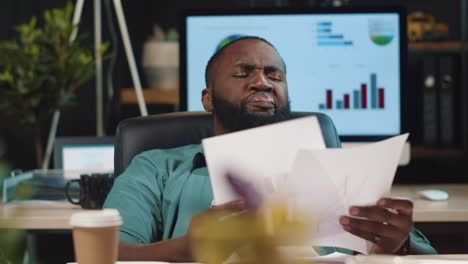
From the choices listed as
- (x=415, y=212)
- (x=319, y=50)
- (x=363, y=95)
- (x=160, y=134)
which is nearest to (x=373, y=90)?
(x=363, y=95)

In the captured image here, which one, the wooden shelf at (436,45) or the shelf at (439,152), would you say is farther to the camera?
the wooden shelf at (436,45)

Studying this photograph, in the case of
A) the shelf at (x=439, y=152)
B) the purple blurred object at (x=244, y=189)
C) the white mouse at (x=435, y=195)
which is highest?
the purple blurred object at (x=244, y=189)

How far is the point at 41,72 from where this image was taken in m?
2.95

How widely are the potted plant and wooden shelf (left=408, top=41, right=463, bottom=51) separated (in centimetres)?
155

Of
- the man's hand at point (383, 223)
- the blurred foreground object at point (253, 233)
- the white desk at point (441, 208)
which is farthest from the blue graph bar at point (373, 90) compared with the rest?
the blurred foreground object at point (253, 233)

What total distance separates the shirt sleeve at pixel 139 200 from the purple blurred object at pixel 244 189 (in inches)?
39.6

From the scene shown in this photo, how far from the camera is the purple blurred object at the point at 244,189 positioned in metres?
0.42

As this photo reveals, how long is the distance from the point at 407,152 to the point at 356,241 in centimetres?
107

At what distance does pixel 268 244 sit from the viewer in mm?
425

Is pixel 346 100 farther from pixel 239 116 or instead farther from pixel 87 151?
pixel 87 151

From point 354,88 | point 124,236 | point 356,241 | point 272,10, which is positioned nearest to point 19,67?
point 272,10

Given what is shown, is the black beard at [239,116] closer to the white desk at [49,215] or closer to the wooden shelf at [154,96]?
the white desk at [49,215]

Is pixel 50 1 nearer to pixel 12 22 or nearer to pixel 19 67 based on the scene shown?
pixel 12 22

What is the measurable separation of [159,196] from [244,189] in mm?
1120
